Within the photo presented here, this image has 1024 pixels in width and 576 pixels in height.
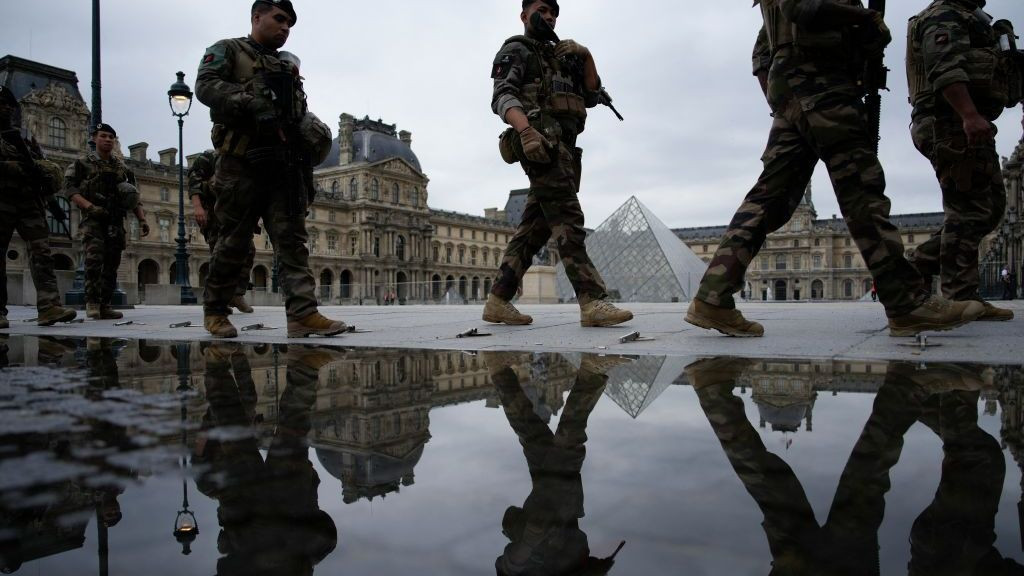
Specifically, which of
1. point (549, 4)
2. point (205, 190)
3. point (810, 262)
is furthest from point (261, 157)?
point (810, 262)

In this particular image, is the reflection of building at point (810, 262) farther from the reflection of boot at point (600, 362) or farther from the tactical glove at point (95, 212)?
the reflection of boot at point (600, 362)

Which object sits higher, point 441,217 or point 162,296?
point 441,217

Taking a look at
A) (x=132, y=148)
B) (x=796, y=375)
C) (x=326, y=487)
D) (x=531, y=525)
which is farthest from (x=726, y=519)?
(x=132, y=148)

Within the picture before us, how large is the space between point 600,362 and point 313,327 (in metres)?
1.77

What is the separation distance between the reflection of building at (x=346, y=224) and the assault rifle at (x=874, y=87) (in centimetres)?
2734

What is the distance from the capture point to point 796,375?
1863 mm

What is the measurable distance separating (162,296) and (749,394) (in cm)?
1788

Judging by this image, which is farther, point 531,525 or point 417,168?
point 417,168

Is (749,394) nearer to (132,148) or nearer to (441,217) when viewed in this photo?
(132,148)

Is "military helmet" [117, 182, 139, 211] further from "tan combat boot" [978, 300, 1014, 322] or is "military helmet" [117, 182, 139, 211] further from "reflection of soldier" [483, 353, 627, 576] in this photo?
"tan combat boot" [978, 300, 1014, 322]

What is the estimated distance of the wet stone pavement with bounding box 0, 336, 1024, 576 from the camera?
647mm

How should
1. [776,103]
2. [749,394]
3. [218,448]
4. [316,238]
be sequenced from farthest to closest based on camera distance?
[316,238] → [776,103] → [749,394] → [218,448]

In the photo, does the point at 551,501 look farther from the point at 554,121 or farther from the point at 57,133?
the point at 57,133

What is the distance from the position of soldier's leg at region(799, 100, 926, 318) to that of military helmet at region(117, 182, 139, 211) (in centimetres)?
602
